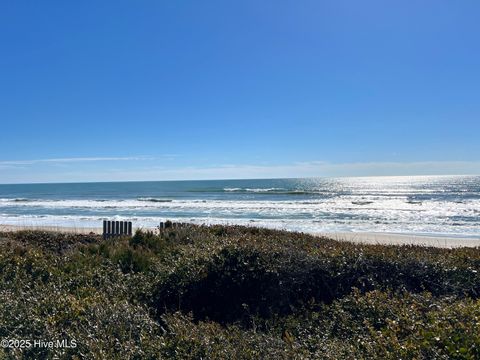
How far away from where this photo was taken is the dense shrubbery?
2.95 m

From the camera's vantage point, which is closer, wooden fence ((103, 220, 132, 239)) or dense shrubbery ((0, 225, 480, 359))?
dense shrubbery ((0, 225, 480, 359))

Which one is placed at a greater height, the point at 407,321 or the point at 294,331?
the point at 407,321

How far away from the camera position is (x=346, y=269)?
5.16 m

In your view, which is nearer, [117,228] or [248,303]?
[248,303]

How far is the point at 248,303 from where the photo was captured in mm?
5004

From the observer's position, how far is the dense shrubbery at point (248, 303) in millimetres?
2945

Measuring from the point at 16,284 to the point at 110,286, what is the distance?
122 centimetres

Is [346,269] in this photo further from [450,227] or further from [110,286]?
[450,227]

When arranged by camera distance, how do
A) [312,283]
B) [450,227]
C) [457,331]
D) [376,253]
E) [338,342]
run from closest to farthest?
[457,331] < [338,342] < [312,283] < [376,253] < [450,227]

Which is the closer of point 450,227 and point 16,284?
point 16,284

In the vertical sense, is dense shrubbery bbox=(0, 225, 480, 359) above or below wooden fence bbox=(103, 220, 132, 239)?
above

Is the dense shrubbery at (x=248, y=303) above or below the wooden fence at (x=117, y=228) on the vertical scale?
above

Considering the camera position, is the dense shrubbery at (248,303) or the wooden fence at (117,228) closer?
the dense shrubbery at (248,303)

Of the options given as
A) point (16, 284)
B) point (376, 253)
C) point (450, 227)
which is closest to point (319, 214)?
point (450, 227)
